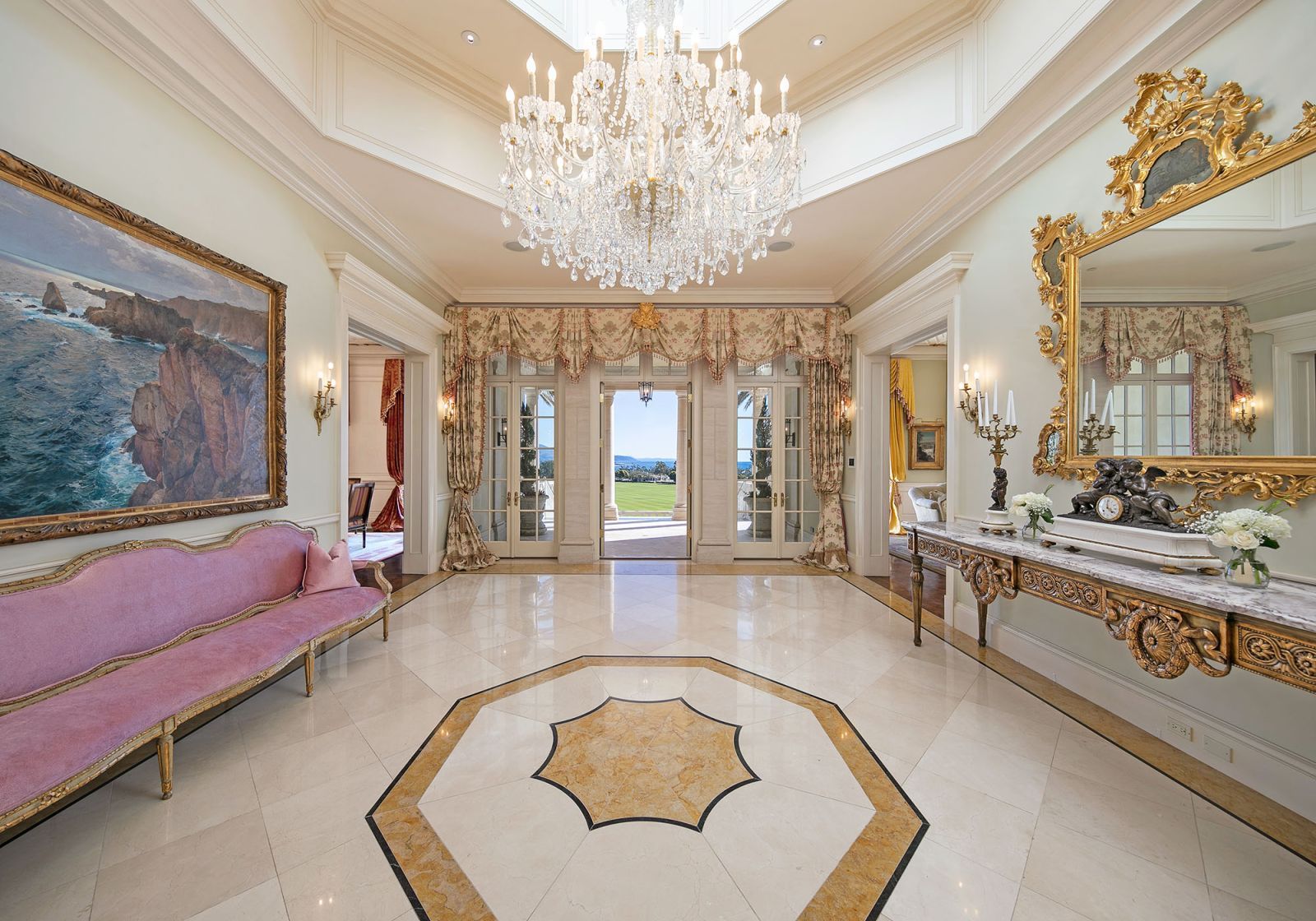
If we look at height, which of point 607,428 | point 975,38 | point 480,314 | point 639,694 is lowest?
point 639,694

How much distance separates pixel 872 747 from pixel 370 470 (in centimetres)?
980

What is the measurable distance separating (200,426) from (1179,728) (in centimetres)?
517

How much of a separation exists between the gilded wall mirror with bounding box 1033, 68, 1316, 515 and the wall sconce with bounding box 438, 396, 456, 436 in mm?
5758

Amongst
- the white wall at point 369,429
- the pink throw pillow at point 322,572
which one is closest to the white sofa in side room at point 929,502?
the pink throw pillow at point 322,572

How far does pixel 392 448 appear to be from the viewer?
29.1 feet

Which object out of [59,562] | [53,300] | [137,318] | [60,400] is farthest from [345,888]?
[137,318]

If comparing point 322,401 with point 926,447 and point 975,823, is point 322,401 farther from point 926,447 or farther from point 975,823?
point 926,447

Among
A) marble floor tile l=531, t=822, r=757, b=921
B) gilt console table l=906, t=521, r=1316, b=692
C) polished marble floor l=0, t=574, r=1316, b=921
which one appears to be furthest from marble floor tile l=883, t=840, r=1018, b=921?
gilt console table l=906, t=521, r=1316, b=692

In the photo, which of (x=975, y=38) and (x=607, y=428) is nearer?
(x=975, y=38)

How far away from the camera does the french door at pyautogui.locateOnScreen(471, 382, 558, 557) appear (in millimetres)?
6133

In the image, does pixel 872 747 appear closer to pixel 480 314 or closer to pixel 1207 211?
pixel 1207 211

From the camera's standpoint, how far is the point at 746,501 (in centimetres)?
619

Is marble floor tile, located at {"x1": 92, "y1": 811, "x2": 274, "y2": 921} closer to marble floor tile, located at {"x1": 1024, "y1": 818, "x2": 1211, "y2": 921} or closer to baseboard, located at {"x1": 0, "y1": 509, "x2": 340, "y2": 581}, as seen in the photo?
baseboard, located at {"x1": 0, "y1": 509, "x2": 340, "y2": 581}

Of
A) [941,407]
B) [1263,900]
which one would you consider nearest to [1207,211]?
[1263,900]
